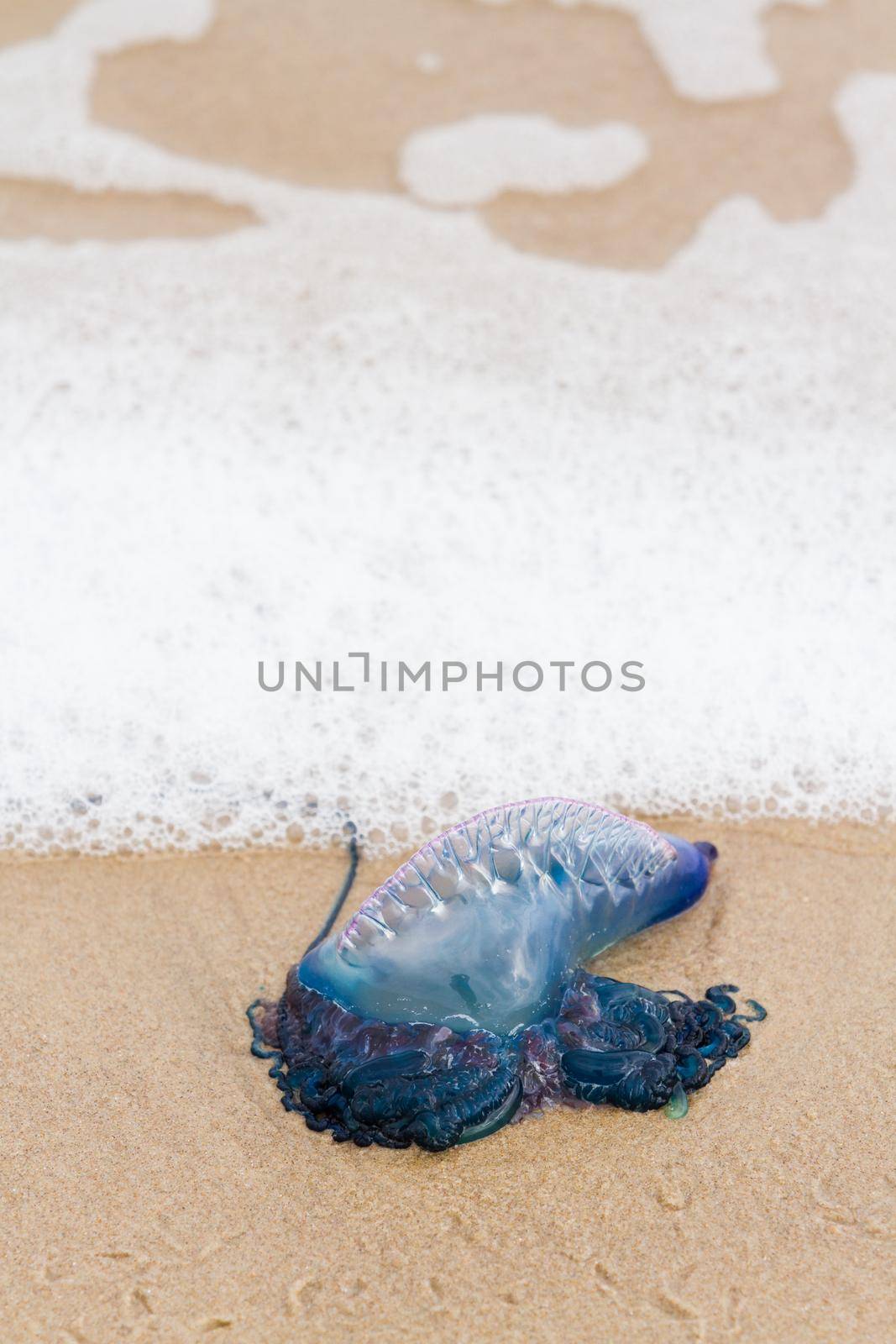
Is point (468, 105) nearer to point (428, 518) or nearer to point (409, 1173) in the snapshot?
point (428, 518)

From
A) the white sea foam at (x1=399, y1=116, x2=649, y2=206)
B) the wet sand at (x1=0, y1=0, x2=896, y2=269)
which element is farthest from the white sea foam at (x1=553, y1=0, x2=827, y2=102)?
the white sea foam at (x1=399, y1=116, x2=649, y2=206)

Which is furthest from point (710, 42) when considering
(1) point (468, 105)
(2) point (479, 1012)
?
(2) point (479, 1012)

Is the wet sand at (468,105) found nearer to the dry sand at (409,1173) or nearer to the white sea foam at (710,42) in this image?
the white sea foam at (710,42)

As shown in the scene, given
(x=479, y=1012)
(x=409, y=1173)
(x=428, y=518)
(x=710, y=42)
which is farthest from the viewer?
(x=710, y=42)

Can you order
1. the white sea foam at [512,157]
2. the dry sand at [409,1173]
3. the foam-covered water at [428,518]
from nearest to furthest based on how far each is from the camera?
the dry sand at [409,1173]
the foam-covered water at [428,518]
the white sea foam at [512,157]

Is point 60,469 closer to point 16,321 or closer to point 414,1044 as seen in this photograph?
point 16,321

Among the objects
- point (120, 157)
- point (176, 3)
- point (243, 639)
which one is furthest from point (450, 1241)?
point (176, 3)

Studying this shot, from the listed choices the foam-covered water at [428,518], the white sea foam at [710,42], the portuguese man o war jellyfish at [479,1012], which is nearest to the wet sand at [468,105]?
the white sea foam at [710,42]

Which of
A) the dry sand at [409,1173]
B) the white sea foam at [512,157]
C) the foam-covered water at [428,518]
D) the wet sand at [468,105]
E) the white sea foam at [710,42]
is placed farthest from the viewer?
the white sea foam at [710,42]
